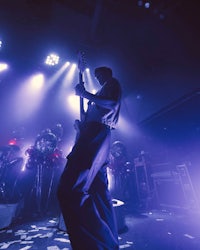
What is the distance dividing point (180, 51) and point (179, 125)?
3.67 metres

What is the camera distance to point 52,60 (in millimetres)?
9875

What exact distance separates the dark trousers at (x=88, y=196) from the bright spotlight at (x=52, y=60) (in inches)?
378

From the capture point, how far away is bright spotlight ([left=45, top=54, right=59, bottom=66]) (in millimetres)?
9787

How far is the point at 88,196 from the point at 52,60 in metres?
10.3

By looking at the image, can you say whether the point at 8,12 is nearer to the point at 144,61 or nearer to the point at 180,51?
the point at 144,61

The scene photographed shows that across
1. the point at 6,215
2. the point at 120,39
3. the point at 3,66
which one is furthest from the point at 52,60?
the point at 6,215

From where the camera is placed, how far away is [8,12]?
7.99 meters

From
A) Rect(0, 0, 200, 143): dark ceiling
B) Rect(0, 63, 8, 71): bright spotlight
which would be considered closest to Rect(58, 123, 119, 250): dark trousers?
Rect(0, 0, 200, 143): dark ceiling

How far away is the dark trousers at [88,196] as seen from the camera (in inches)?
48.6

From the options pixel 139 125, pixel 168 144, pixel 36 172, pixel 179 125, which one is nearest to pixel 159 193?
pixel 168 144

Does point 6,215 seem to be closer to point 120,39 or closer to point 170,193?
point 170,193

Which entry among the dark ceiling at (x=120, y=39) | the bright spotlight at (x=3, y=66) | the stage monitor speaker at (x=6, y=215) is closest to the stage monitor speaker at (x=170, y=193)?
the dark ceiling at (x=120, y=39)

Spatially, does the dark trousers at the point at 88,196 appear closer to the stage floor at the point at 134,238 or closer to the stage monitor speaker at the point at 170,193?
the stage floor at the point at 134,238

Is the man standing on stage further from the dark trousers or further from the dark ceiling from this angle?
the dark ceiling
